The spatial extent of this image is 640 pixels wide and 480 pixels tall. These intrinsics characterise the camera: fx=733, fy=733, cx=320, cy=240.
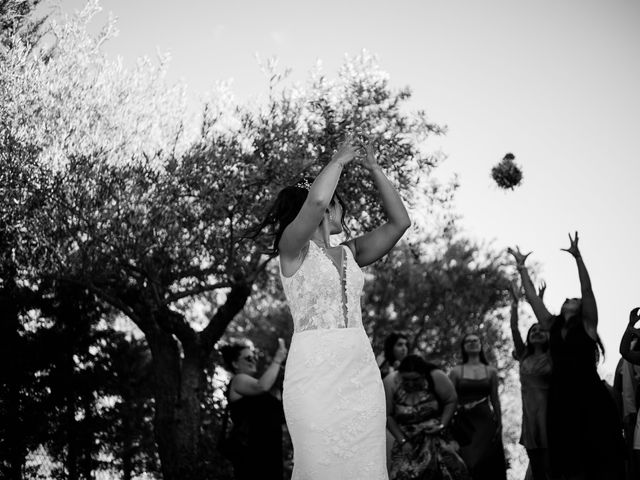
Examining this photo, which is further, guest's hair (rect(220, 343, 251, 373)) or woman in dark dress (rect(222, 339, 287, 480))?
guest's hair (rect(220, 343, 251, 373))

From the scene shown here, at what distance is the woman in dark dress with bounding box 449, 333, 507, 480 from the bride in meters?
5.74

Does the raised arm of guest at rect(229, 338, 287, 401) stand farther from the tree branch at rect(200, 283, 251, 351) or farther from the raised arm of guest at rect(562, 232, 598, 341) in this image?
the tree branch at rect(200, 283, 251, 351)

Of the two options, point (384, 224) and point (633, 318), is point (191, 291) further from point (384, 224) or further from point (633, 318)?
point (384, 224)

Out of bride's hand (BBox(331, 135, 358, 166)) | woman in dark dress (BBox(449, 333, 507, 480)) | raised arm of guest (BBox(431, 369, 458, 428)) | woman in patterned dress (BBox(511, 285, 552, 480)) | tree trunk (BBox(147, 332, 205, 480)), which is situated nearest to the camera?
bride's hand (BBox(331, 135, 358, 166))

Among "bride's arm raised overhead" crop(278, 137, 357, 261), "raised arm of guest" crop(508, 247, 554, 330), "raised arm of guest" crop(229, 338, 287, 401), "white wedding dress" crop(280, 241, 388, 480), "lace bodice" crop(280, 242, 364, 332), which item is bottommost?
"white wedding dress" crop(280, 241, 388, 480)

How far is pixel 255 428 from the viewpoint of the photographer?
706 cm

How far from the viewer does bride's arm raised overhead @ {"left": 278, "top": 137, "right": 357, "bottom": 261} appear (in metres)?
3.55

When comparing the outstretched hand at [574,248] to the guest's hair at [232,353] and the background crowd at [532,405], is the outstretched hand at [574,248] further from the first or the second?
the guest's hair at [232,353]

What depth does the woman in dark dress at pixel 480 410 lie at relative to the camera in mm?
8914

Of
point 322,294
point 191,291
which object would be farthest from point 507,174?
point 322,294

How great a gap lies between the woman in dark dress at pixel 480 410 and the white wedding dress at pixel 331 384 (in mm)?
5733

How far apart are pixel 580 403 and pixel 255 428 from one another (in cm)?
307

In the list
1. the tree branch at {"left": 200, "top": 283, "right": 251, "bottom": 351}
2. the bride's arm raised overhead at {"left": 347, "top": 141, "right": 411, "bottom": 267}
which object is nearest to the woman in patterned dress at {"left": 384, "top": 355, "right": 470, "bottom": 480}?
the bride's arm raised overhead at {"left": 347, "top": 141, "right": 411, "bottom": 267}

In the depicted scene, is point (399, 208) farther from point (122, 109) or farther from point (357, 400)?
point (122, 109)
